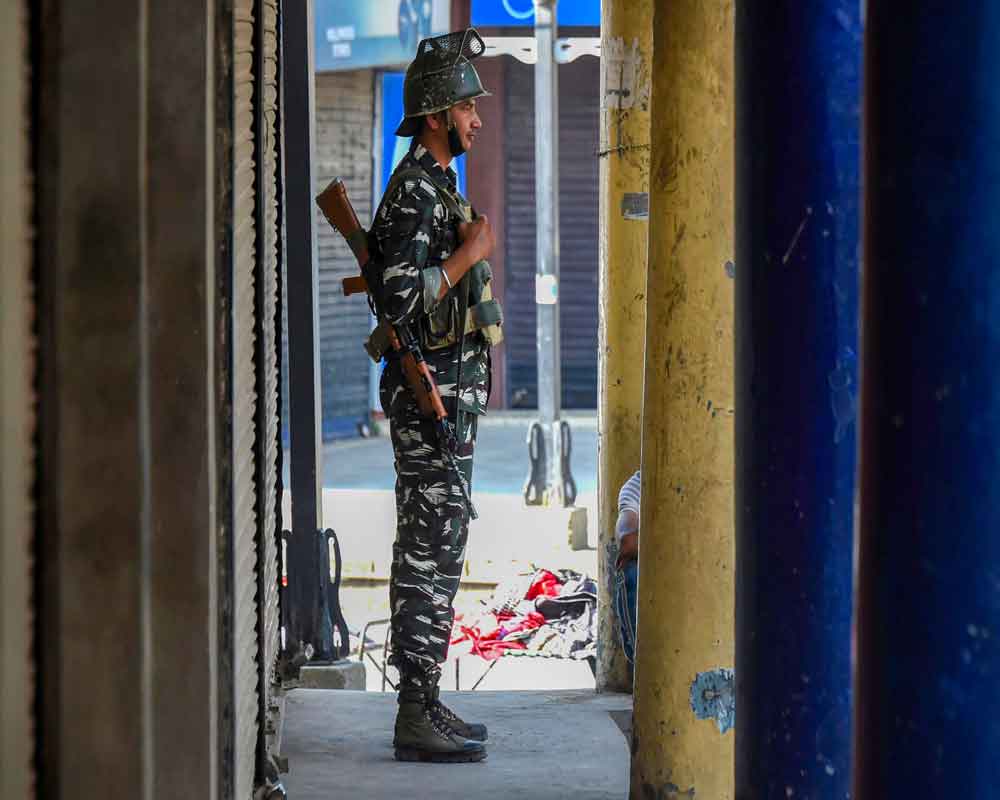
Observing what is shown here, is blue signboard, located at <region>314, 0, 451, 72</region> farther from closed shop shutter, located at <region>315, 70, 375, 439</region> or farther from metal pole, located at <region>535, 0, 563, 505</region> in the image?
metal pole, located at <region>535, 0, 563, 505</region>

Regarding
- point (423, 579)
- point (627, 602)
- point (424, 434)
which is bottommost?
point (627, 602)

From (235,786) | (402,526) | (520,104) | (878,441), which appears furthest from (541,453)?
(878,441)

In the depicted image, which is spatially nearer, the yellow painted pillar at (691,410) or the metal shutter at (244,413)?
the metal shutter at (244,413)

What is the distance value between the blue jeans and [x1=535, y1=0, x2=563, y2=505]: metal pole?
568cm

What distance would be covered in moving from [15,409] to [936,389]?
1336mm

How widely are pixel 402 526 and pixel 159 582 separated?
2278mm

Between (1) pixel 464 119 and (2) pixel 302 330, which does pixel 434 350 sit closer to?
(1) pixel 464 119

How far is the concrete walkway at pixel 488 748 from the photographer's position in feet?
15.2

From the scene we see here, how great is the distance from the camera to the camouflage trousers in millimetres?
4762

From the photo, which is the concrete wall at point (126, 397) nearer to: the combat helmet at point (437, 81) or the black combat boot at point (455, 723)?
the combat helmet at point (437, 81)

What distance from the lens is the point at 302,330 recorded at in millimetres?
6156

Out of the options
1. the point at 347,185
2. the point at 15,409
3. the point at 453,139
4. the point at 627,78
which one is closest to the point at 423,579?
the point at 453,139

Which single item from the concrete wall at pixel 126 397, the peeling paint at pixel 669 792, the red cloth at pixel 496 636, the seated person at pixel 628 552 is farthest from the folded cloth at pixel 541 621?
the concrete wall at pixel 126 397

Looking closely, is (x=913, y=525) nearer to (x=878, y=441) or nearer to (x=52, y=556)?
(x=878, y=441)
